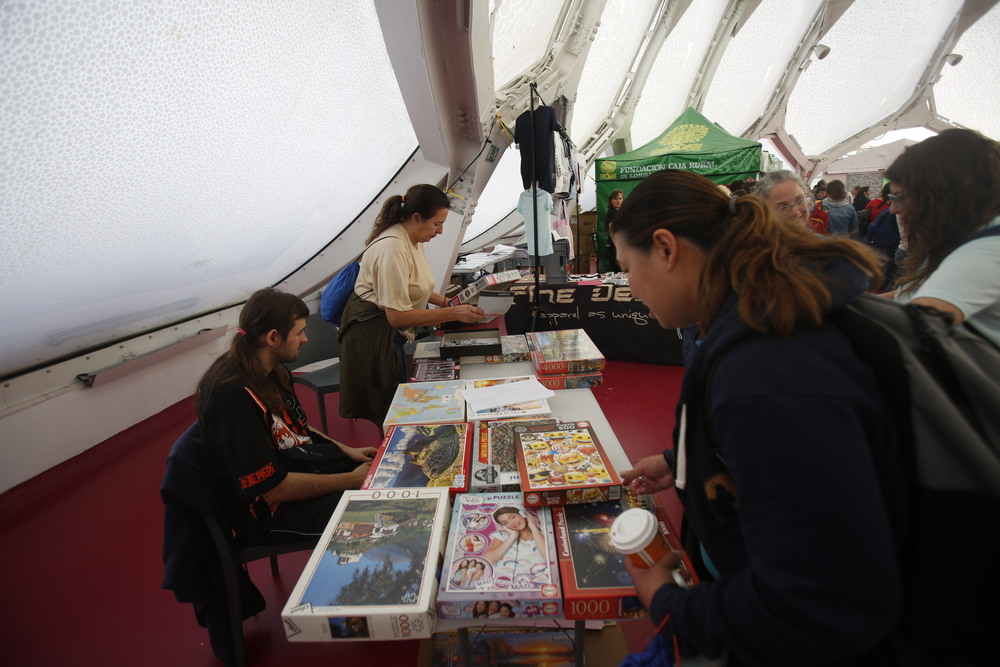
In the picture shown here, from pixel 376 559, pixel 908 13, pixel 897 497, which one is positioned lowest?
pixel 376 559

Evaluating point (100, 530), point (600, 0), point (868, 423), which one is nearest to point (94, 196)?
point (100, 530)

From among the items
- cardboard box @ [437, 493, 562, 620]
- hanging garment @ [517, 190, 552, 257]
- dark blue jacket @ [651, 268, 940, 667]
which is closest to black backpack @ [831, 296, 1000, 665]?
dark blue jacket @ [651, 268, 940, 667]

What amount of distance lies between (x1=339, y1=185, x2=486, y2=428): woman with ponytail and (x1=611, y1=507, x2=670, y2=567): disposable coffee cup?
1437 mm

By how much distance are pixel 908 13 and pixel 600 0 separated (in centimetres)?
927

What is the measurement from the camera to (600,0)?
4996mm

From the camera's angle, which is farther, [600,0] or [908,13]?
[908,13]

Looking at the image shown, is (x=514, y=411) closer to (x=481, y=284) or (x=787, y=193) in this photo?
(x=481, y=284)

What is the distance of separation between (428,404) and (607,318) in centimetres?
295

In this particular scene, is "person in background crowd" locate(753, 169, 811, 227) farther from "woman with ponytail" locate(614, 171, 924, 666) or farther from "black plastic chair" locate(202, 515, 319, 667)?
"black plastic chair" locate(202, 515, 319, 667)

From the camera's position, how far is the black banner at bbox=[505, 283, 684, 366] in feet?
13.9

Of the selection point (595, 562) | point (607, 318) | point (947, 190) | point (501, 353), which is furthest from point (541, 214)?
point (595, 562)

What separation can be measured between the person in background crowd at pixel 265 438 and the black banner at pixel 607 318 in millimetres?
2895

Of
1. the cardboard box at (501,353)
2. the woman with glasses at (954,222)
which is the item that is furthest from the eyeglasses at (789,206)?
the cardboard box at (501,353)

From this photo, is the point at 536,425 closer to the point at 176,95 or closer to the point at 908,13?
the point at 176,95
